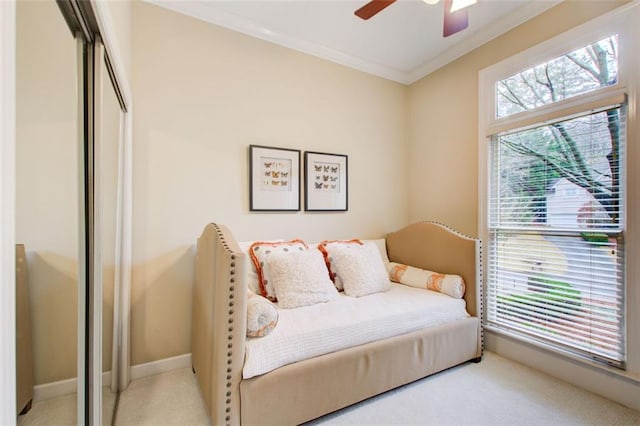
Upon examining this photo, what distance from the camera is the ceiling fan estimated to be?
1.62 m

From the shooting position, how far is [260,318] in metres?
1.48

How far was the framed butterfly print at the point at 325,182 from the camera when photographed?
2.72m

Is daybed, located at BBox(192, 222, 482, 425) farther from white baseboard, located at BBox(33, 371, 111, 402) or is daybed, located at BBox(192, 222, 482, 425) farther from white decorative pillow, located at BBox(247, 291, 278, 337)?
white baseboard, located at BBox(33, 371, 111, 402)

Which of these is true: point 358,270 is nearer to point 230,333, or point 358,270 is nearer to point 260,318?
point 260,318

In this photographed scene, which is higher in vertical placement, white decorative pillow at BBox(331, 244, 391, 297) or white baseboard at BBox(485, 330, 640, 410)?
white decorative pillow at BBox(331, 244, 391, 297)

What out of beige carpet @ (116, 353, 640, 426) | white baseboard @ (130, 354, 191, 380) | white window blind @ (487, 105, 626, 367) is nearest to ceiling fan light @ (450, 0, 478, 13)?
white window blind @ (487, 105, 626, 367)

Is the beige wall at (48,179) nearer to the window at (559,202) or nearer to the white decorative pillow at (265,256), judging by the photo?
the white decorative pillow at (265,256)

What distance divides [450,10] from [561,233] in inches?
64.1

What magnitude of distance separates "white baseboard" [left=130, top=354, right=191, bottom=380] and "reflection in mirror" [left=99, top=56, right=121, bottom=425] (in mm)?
252

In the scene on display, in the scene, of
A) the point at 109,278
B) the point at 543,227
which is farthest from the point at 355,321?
the point at 543,227

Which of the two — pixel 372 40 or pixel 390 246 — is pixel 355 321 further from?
pixel 372 40

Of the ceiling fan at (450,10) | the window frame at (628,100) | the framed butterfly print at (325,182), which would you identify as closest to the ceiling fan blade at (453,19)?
the ceiling fan at (450,10)

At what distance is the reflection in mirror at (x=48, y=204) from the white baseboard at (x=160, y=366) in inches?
48.7

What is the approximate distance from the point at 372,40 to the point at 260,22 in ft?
3.26
